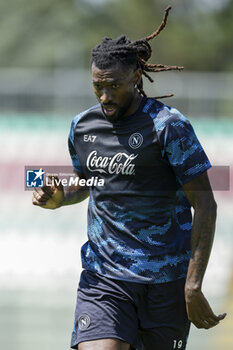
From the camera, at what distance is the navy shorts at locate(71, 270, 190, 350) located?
394 centimetres

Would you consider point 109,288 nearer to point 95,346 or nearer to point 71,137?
point 95,346

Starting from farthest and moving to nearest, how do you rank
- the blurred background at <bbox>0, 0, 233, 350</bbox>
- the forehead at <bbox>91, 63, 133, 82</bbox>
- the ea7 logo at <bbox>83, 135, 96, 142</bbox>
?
the blurred background at <bbox>0, 0, 233, 350</bbox> → the ea7 logo at <bbox>83, 135, 96, 142</bbox> → the forehead at <bbox>91, 63, 133, 82</bbox>

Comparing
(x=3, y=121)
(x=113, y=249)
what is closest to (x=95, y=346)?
(x=113, y=249)

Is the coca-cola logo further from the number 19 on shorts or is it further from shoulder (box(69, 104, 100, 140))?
the number 19 on shorts

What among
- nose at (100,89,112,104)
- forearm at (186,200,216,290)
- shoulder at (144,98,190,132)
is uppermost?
nose at (100,89,112,104)

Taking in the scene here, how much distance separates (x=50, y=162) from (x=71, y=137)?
6028 mm

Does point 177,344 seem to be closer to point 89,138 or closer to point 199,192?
point 199,192

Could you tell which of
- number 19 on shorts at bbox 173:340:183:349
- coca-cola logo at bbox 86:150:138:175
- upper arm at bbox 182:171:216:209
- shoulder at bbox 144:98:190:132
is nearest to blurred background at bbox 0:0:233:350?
number 19 on shorts at bbox 173:340:183:349

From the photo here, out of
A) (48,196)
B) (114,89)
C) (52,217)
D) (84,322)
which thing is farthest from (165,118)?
(52,217)

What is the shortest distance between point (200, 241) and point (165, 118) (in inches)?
24.8

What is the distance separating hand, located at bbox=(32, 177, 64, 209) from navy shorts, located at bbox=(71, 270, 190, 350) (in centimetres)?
48

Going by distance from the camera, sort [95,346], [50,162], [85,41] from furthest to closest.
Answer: [85,41] < [50,162] < [95,346]

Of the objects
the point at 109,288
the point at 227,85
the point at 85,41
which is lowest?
the point at 109,288

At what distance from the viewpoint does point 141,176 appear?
13.0 feet
